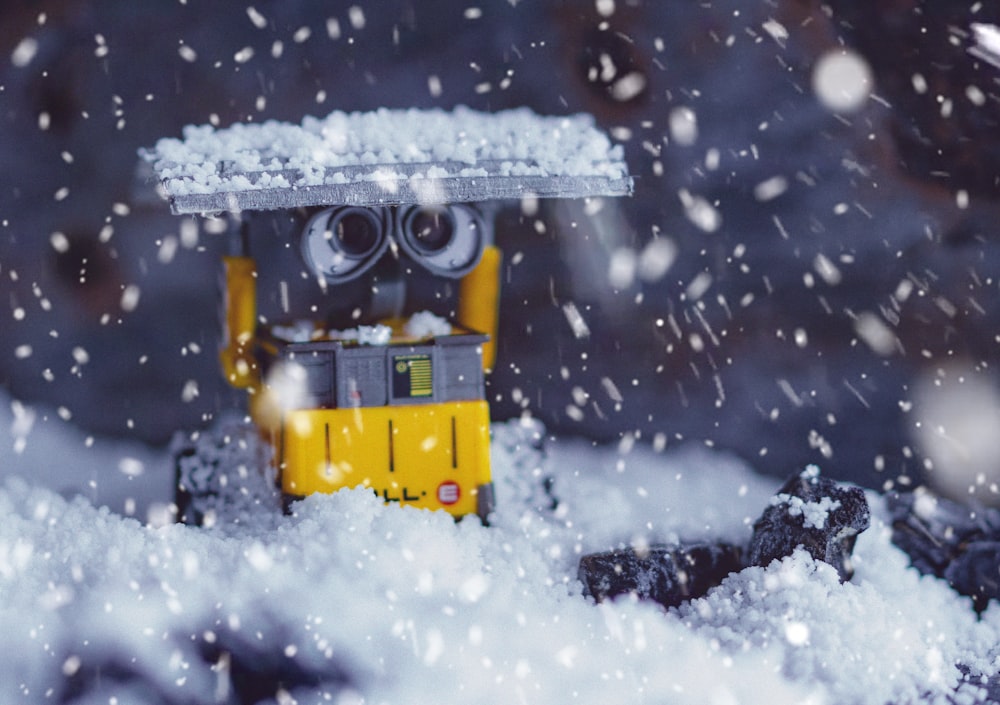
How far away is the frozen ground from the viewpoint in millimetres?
1980

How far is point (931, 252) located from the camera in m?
3.37

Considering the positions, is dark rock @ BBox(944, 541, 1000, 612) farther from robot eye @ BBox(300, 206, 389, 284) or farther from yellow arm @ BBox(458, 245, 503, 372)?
robot eye @ BBox(300, 206, 389, 284)

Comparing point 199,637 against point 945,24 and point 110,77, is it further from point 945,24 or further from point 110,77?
point 945,24

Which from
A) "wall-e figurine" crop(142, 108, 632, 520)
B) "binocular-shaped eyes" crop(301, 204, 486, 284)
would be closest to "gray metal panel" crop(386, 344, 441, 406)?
"wall-e figurine" crop(142, 108, 632, 520)

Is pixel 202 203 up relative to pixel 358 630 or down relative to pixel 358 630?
up

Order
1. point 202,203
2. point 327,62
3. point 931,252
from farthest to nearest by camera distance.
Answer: point 327,62
point 931,252
point 202,203

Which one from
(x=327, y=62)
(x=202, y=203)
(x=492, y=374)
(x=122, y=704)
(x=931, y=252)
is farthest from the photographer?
(x=492, y=374)

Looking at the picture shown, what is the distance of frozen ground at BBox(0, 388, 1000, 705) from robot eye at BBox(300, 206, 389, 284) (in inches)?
26.6

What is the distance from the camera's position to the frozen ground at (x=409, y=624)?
1980 millimetres

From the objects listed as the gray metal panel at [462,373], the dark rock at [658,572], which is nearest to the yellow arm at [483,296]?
the gray metal panel at [462,373]

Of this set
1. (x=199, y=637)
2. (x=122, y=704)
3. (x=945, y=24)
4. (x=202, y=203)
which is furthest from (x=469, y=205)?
(x=945, y=24)

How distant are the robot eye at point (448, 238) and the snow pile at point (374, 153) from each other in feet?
0.76

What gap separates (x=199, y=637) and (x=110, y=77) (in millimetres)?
2394

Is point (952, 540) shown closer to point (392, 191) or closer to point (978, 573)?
point (978, 573)
